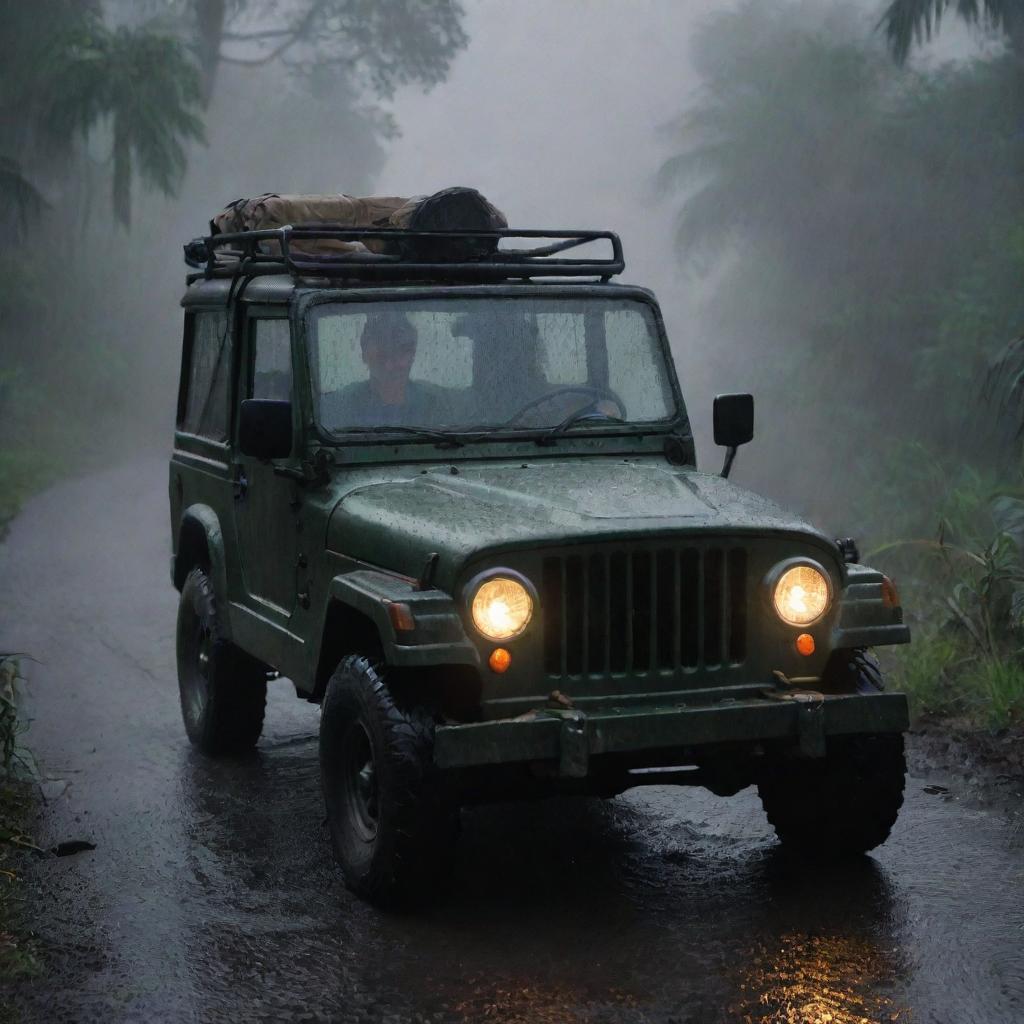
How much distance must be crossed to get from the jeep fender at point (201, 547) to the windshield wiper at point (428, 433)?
4.66 feet

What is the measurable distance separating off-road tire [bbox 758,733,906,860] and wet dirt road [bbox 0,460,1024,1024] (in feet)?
0.39

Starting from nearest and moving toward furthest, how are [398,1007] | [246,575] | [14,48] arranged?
[398,1007] → [246,575] → [14,48]

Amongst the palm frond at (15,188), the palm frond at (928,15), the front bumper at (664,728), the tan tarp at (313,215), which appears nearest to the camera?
the front bumper at (664,728)

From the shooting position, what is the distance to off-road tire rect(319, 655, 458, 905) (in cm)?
514

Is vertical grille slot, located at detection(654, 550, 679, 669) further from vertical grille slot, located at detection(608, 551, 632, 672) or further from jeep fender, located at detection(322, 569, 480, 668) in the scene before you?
jeep fender, located at detection(322, 569, 480, 668)

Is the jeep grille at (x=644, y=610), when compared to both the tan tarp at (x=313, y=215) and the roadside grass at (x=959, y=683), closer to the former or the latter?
the tan tarp at (x=313, y=215)

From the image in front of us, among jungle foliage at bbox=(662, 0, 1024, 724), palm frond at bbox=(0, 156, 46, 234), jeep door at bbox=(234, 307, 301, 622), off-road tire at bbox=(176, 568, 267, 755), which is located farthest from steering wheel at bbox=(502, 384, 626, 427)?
palm frond at bbox=(0, 156, 46, 234)

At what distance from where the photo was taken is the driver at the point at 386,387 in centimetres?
629

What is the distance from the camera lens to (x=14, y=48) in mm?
26172

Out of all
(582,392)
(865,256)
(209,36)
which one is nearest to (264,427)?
(582,392)

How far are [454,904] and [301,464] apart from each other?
5.64 ft

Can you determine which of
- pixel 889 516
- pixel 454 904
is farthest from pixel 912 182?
pixel 454 904

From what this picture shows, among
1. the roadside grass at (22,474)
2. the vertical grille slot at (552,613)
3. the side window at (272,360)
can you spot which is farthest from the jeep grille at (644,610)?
the roadside grass at (22,474)

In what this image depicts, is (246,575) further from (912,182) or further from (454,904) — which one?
(912,182)
